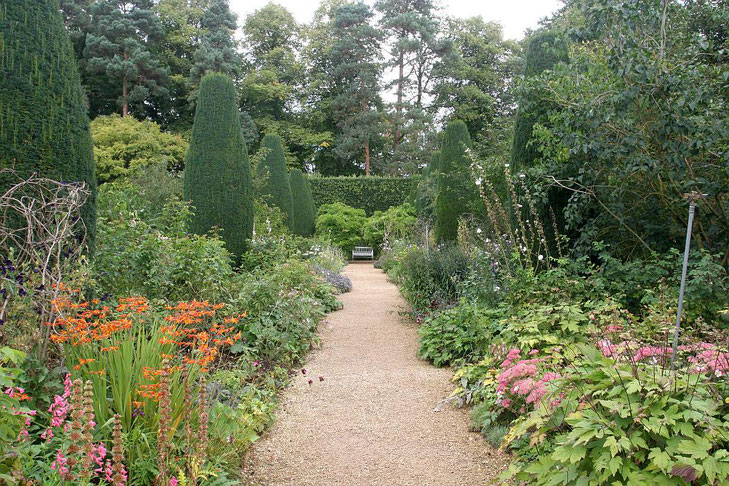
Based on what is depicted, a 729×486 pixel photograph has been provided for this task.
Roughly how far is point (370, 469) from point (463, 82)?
23.5 metres

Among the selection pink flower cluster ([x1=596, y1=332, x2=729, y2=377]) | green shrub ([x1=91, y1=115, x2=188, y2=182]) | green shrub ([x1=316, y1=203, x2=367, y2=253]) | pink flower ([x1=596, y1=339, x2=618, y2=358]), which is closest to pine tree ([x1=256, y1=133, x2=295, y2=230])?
green shrub ([x1=316, y1=203, x2=367, y2=253])

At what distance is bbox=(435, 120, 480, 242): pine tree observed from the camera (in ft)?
30.7

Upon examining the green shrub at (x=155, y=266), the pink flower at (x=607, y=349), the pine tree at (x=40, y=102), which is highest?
the pine tree at (x=40, y=102)

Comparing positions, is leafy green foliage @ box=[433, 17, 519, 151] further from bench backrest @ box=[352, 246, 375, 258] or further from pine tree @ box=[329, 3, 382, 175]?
bench backrest @ box=[352, 246, 375, 258]

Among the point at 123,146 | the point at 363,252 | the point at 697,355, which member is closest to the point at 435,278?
the point at 697,355

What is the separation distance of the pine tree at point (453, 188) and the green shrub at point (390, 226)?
4.58 meters

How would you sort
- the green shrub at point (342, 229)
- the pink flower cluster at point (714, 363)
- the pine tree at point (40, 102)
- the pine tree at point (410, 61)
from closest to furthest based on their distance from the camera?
1. the pink flower cluster at point (714, 363)
2. the pine tree at point (40, 102)
3. the green shrub at point (342, 229)
4. the pine tree at point (410, 61)

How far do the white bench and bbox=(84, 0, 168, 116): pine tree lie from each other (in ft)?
35.1

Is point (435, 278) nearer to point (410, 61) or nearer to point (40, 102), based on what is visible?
point (40, 102)

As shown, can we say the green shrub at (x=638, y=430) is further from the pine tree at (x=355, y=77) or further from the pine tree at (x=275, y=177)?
the pine tree at (x=355, y=77)

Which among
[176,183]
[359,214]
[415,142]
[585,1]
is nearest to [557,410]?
[585,1]

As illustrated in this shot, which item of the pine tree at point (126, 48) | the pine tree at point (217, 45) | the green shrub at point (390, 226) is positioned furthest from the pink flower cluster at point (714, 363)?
the pine tree at point (126, 48)

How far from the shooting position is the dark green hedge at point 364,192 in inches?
767

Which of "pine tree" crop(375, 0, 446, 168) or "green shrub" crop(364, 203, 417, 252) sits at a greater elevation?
"pine tree" crop(375, 0, 446, 168)
